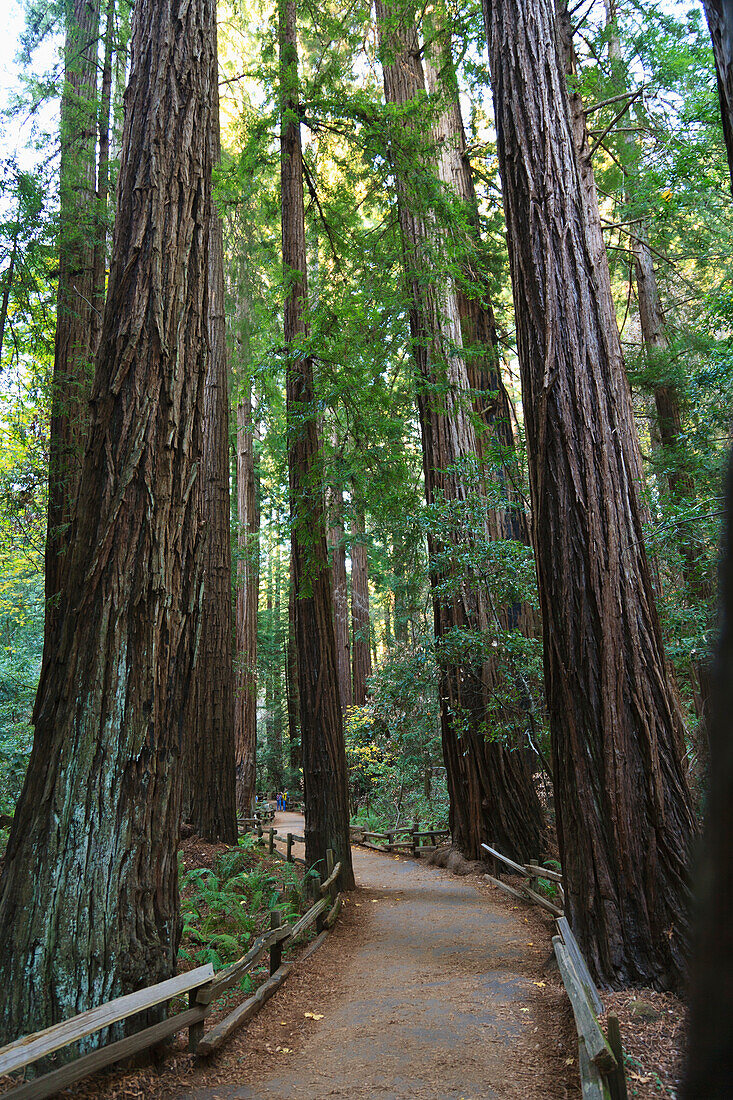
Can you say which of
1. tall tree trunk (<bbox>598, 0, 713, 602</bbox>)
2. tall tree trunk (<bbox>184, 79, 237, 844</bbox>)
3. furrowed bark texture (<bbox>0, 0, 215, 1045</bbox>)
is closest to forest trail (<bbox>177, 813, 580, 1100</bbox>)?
furrowed bark texture (<bbox>0, 0, 215, 1045</bbox>)

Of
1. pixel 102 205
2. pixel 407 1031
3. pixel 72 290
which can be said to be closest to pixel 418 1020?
pixel 407 1031

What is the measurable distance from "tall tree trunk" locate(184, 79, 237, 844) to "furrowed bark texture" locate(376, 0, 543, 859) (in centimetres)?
346

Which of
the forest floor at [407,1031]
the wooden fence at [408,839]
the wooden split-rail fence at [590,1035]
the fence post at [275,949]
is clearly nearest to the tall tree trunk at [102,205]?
the fence post at [275,949]

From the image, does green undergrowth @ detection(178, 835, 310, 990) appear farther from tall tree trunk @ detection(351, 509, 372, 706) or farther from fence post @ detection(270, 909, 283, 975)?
tall tree trunk @ detection(351, 509, 372, 706)

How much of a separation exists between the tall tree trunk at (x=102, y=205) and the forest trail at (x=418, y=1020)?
7.39 metres

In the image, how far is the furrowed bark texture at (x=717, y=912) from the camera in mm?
475

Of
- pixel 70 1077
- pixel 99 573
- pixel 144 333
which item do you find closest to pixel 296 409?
pixel 144 333

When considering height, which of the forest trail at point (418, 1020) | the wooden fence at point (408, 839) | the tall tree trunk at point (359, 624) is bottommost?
the wooden fence at point (408, 839)

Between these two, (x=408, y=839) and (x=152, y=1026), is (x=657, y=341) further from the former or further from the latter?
(x=152, y=1026)

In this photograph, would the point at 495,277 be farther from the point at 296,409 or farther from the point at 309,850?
the point at 309,850

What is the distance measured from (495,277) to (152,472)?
1285 centimetres

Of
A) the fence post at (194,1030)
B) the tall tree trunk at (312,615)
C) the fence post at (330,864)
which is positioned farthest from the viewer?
the tall tree trunk at (312,615)

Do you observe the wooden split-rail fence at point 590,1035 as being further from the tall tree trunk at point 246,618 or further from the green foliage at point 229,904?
the tall tree trunk at point 246,618

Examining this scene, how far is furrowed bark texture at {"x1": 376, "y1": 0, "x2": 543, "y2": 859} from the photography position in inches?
420
